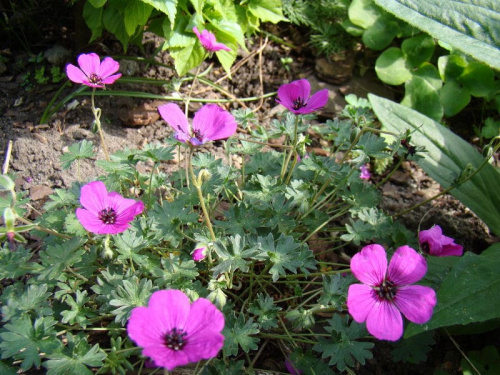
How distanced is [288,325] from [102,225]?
29.4 inches

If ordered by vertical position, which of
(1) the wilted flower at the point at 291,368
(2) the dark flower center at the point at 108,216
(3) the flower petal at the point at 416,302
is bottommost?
(1) the wilted flower at the point at 291,368

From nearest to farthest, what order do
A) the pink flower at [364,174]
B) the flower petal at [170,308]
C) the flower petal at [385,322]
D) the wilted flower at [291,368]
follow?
the flower petal at [170,308] → the flower petal at [385,322] → the wilted flower at [291,368] → the pink flower at [364,174]

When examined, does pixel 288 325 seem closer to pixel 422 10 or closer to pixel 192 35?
pixel 422 10

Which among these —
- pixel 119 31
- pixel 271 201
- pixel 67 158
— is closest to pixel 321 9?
pixel 119 31

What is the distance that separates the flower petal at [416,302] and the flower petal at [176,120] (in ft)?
2.27

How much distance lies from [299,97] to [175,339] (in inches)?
34.3

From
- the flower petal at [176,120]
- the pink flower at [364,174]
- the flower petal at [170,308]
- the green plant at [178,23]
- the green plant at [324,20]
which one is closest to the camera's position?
the flower petal at [170,308]

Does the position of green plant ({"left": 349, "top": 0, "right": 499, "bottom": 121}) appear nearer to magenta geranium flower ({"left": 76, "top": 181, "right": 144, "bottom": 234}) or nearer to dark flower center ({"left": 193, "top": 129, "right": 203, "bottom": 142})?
dark flower center ({"left": 193, "top": 129, "right": 203, "bottom": 142})

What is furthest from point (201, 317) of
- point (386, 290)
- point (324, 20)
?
point (324, 20)

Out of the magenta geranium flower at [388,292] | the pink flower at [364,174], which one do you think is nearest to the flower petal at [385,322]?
the magenta geranium flower at [388,292]

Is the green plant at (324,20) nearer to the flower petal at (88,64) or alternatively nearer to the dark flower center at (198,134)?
the flower petal at (88,64)

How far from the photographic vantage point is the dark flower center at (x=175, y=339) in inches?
38.6

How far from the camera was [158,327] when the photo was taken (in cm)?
102

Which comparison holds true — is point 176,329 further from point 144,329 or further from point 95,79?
point 95,79
